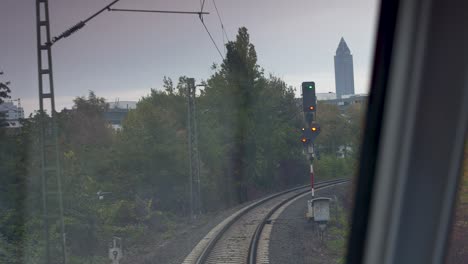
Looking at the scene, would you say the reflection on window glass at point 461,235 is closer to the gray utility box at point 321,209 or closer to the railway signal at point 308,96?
the gray utility box at point 321,209

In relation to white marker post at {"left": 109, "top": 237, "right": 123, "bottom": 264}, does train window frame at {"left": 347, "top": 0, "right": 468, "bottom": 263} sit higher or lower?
higher

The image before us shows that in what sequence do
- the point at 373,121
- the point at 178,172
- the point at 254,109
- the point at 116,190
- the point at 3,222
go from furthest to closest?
the point at 254,109, the point at 178,172, the point at 116,190, the point at 3,222, the point at 373,121

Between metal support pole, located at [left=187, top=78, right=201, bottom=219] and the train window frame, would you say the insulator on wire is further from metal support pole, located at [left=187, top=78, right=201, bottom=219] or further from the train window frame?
metal support pole, located at [left=187, top=78, right=201, bottom=219]

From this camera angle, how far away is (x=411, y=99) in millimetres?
3088

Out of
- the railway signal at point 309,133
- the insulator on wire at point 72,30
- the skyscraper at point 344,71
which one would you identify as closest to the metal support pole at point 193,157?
the railway signal at point 309,133

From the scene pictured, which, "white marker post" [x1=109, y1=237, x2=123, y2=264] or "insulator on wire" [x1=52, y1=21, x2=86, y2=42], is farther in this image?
"white marker post" [x1=109, y1=237, x2=123, y2=264]

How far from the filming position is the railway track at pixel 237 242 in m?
10.1

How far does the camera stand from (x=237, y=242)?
11789mm

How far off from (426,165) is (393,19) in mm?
930

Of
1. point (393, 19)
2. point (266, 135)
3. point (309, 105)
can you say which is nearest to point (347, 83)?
point (266, 135)

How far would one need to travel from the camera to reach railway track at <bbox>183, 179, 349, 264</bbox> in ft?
33.2

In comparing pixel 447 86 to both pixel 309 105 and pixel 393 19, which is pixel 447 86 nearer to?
pixel 393 19

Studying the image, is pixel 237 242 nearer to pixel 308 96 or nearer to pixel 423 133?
pixel 308 96

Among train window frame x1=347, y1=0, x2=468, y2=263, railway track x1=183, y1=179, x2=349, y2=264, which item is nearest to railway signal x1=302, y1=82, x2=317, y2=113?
railway track x1=183, y1=179, x2=349, y2=264
